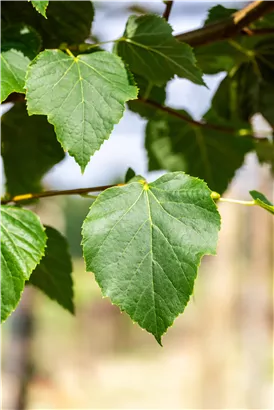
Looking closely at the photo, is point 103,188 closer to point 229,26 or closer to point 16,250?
point 16,250

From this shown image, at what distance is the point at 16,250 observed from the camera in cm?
42

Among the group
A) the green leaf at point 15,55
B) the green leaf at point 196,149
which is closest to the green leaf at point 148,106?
the green leaf at point 196,149

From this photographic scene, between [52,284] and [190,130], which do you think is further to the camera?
[190,130]

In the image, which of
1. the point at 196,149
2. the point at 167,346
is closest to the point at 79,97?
the point at 196,149

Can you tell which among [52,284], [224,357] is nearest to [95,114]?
[52,284]

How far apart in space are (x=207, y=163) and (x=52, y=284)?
0.22m

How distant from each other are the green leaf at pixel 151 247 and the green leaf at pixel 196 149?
0.83 ft

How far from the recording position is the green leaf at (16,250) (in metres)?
0.40

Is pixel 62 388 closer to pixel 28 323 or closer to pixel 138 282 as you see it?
pixel 28 323

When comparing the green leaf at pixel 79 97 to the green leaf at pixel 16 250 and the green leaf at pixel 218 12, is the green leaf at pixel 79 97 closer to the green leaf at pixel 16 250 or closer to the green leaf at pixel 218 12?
the green leaf at pixel 16 250

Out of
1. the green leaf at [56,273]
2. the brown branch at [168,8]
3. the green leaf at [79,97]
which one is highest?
the brown branch at [168,8]

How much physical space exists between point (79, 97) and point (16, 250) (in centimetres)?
11

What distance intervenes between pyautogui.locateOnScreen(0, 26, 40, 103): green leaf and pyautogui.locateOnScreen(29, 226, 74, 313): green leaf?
0.15 meters

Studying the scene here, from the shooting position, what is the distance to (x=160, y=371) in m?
9.16
